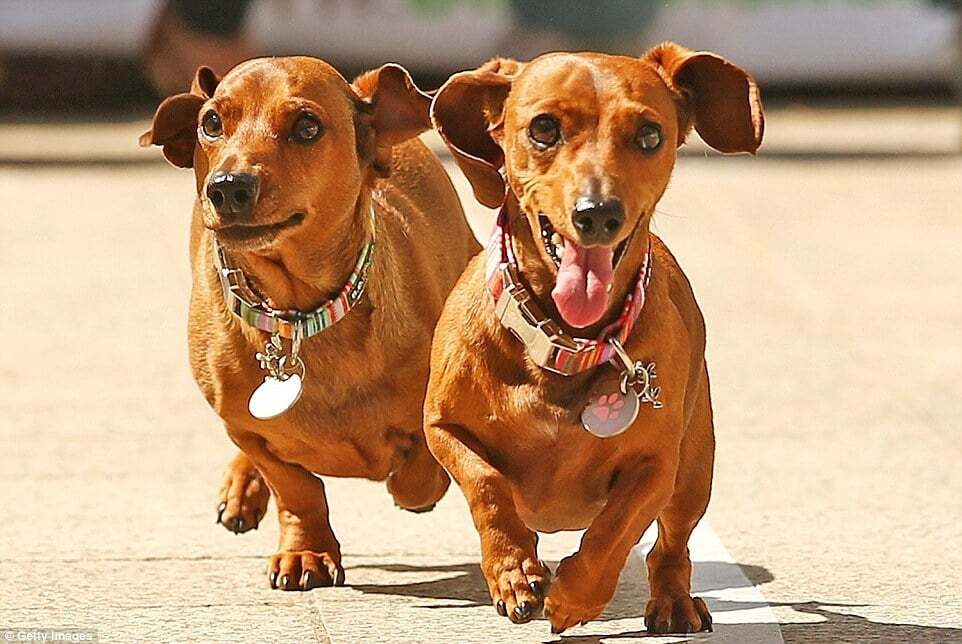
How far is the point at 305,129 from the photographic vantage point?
4.26 m

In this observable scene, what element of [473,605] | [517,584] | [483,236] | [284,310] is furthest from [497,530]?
[483,236]

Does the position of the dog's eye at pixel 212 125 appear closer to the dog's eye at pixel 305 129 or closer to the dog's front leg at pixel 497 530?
the dog's eye at pixel 305 129

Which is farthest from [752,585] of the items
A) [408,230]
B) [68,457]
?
[68,457]

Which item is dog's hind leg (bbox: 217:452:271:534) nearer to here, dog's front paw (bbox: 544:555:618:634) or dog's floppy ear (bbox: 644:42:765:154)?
dog's front paw (bbox: 544:555:618:634)

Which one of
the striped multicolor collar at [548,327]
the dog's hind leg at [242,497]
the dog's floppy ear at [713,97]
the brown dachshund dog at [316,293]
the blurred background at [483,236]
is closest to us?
the striped multicolor collar at [548,327]

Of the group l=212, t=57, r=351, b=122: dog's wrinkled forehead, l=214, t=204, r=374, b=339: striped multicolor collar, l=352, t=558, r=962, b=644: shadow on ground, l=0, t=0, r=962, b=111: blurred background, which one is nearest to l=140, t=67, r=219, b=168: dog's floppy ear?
l=212, t=57, r=351, b=122: dog's wrinkled forehead

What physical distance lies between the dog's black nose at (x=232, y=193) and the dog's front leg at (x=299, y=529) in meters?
0.63

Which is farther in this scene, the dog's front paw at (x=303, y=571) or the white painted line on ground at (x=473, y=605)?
the dog's front paw at (x=303, y=571)

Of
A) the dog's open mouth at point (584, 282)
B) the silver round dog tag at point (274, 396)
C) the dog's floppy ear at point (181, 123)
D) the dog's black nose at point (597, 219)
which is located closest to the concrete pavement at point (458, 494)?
the silver round dog tag at point (274, 396)

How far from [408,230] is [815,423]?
1921mm

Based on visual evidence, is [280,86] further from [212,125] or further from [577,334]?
[577,334]

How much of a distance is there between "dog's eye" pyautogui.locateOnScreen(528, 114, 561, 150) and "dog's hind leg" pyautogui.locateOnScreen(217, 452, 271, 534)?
4.81 feet

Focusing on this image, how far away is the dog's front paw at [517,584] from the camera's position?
366 cm

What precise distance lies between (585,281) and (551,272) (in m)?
0.16
